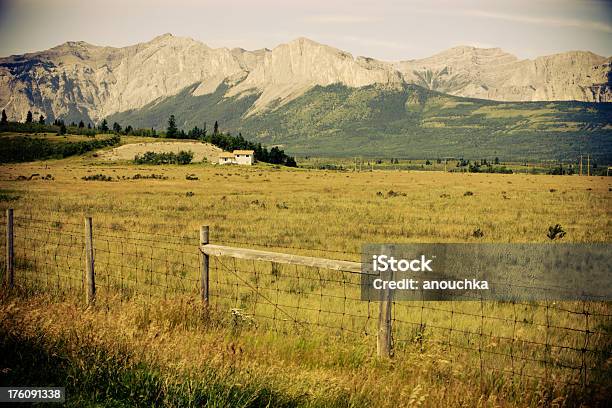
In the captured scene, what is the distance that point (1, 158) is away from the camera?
5709 inches

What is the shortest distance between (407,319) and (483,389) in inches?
167

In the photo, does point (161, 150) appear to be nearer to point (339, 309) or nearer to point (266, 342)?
point (339, 309)

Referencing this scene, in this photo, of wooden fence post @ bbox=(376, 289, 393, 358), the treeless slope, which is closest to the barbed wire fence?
wooden fence post @ bbox=(376, 289, 393, 358)

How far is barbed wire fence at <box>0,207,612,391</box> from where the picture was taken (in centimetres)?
816

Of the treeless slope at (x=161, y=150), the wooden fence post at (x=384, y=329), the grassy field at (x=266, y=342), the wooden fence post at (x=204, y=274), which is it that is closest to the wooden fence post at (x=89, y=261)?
the grassy field at (x=266, y=342)

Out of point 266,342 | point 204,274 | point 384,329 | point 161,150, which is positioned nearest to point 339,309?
point 204,274

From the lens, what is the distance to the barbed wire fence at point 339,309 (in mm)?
8164

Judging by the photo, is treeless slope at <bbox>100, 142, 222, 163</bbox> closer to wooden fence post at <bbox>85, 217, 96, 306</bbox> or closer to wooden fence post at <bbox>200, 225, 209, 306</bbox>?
wooden fence post at <bbox>85, 217, 96, 306</bbox>

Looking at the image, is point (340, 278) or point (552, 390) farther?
point (340, 278)

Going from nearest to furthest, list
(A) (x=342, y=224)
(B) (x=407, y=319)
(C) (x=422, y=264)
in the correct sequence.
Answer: (B) (x=407, y=319) < (C) (x=422, y=264) < (A) (x=342, y=224)

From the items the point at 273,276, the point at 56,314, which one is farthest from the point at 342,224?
the point at 56,314

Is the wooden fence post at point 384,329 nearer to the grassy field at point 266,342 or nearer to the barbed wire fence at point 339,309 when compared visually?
the barbed wire fence at point 339,309

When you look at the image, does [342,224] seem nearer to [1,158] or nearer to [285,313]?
[285,313]

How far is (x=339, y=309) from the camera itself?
39.1 ft
